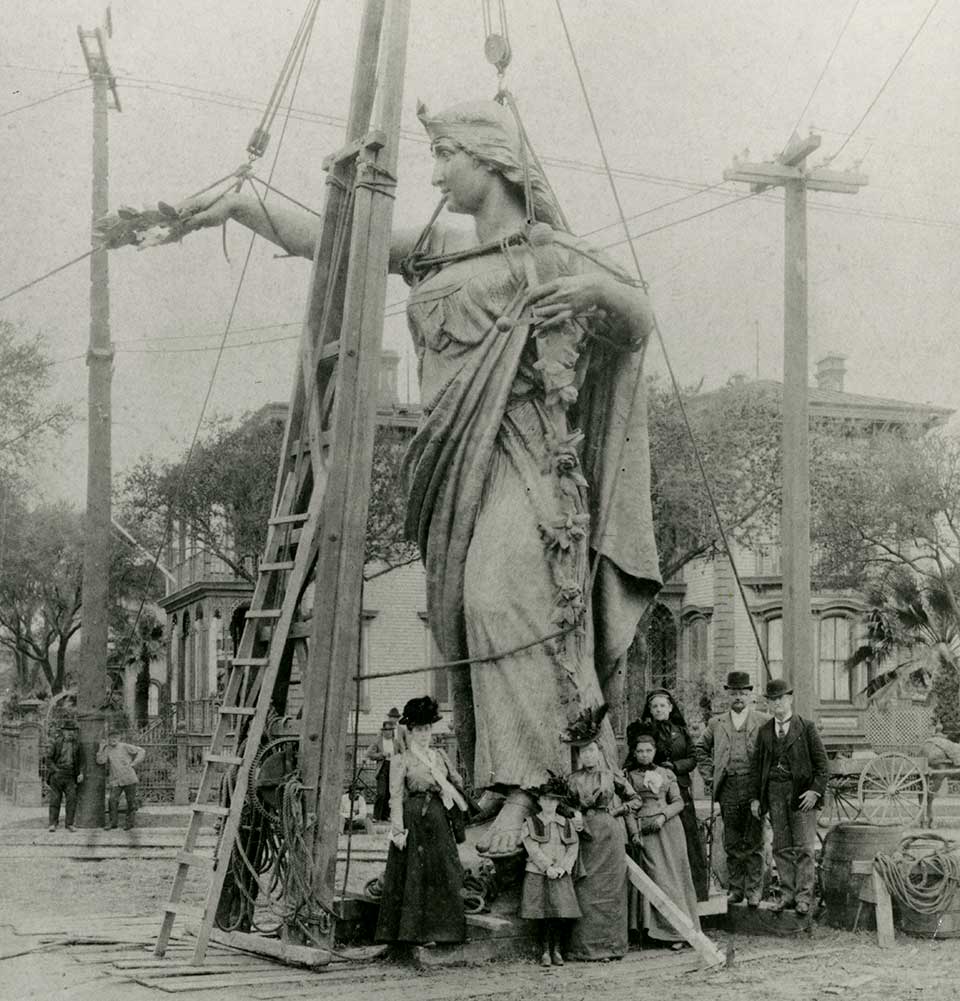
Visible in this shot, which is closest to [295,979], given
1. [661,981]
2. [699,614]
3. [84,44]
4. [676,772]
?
[661,981]

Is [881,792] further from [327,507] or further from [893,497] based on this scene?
[893,497]

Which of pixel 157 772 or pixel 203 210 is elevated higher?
pixel 203 210

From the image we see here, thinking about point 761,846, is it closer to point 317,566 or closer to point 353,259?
point 317,566

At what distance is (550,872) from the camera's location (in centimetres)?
659

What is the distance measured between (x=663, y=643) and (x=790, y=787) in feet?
100

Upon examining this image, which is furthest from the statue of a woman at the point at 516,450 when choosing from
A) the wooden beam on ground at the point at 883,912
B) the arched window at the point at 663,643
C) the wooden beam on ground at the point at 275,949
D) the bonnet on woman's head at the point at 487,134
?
the arched window at the point at 663,643

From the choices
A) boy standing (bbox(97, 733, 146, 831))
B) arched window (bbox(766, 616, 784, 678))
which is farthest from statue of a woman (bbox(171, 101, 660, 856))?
arched window (bbox(766, 616, 784, 678))

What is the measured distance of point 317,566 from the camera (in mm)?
6695

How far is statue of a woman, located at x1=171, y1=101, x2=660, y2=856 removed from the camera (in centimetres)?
698

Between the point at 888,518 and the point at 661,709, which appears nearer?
the point at 661,709

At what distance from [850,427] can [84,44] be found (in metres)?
19.6

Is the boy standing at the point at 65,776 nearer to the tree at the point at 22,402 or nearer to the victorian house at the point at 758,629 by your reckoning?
→ the tree at the point at 22,402

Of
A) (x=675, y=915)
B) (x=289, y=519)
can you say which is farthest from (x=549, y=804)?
(x=289, y=519)

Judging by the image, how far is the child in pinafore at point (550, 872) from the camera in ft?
21.6
